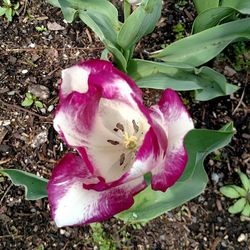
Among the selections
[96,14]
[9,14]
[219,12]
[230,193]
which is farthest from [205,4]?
[9,14]

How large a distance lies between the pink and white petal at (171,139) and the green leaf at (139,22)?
0.41 metres

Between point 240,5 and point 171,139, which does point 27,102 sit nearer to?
point 240,5

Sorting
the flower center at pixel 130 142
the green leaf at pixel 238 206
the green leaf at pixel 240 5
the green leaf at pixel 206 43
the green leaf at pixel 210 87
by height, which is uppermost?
the green leaf at pixel 240 5

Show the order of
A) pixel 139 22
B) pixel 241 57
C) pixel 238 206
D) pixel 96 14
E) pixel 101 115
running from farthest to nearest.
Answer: pixel 241 57 → pixel 238 206 → pixel 96 14 → pixel 139 22 → pixel 101 115

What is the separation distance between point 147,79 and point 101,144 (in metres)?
0.52

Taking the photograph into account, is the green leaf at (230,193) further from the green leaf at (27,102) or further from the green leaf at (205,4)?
the green leaf at (27,102)

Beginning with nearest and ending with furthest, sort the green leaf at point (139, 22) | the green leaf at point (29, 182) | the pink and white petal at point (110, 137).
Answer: the pink and white petal at point (110, 137)
the green leaf at point (29, 182)
the green leaf at point (139, 22)

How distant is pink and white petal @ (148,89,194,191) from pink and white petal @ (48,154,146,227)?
0.07 m

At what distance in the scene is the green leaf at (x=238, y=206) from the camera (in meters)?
1.79

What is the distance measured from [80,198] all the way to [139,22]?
0.57m

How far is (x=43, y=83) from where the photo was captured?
1.98m

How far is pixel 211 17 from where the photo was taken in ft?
5.80

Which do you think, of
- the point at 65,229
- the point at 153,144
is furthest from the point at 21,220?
the point at 153,144

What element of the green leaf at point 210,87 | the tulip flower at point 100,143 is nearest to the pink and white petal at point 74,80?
the tulip flower at point 100,143
